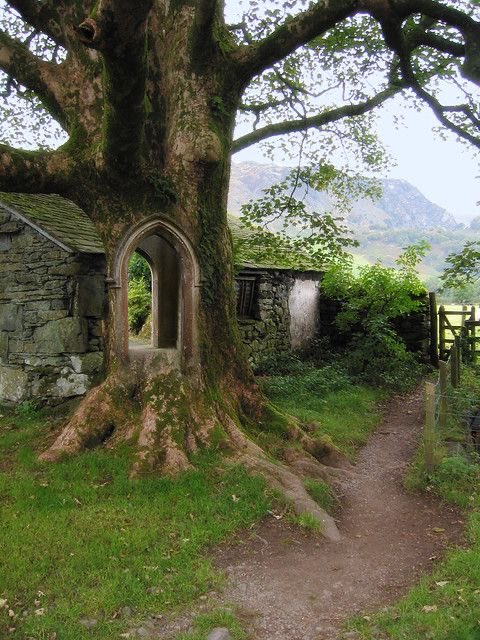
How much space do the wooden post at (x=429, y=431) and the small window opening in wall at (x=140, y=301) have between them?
1090cm

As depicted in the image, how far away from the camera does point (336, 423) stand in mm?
9758

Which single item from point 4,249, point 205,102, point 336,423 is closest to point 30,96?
point 4,249

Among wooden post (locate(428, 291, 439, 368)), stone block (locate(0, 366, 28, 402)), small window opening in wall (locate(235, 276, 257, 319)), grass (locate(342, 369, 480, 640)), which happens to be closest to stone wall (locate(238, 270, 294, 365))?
small window opening in wall (locate(235, 276, 257, 319))

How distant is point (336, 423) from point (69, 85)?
6.73 meters

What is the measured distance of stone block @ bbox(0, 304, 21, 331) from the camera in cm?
1033

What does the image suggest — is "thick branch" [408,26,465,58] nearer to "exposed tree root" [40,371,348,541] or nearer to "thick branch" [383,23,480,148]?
"thick branch" [383,23,480,148]

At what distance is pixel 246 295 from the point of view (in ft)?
48.7

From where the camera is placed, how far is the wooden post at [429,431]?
22.7 feet

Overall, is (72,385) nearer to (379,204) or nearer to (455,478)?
(455,478)

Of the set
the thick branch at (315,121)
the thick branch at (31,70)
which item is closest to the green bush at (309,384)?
the thick branch at (315,121)

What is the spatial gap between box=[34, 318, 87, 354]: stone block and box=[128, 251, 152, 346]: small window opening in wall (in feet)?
21.8

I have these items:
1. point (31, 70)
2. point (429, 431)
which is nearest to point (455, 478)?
point (429, 431)

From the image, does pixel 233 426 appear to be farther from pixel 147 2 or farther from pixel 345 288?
pixel 345 288

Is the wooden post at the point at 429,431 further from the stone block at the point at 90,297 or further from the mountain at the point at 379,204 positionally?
the mountain at the point at 379,204
